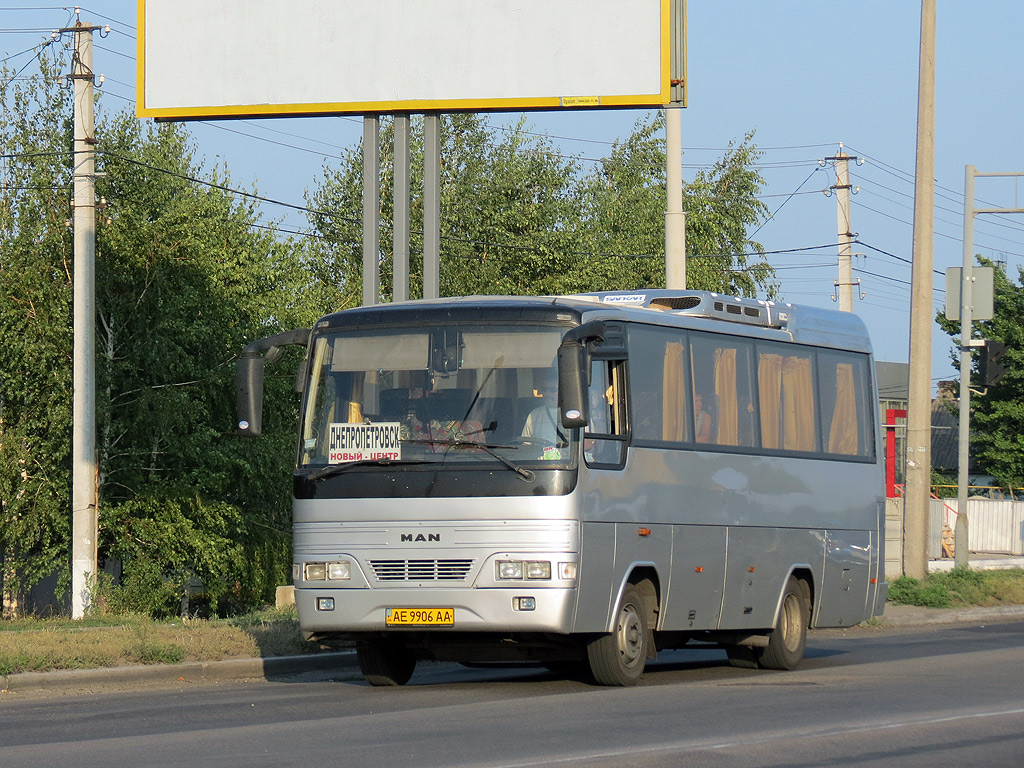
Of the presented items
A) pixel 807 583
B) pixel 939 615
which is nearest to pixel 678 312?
pixel 807 583

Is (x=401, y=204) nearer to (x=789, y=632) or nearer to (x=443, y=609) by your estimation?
(x=789, y=632)

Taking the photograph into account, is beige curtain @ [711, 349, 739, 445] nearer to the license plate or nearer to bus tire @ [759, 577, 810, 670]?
bus tire @ [759, 577, 810, 670]

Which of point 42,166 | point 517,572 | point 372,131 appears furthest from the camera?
point 42,166

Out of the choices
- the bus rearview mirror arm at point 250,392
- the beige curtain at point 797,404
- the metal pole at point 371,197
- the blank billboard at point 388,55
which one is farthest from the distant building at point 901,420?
the bus rearview mirror arm at point 250,392

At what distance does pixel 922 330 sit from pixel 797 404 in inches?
406

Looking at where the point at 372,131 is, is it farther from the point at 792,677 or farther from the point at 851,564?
the point at 792,677

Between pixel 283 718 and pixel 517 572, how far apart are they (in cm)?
231

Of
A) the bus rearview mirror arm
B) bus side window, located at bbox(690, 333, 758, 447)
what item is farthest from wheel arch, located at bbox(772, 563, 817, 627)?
the bus rearview mirror arm

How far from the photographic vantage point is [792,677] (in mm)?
14977

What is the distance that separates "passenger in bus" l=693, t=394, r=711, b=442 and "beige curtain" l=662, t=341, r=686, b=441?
214 millimetres

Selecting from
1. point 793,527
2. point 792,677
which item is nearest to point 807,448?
point 793,527

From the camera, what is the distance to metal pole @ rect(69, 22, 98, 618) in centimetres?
2781

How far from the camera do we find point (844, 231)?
1969 inches

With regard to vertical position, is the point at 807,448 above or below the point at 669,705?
above
